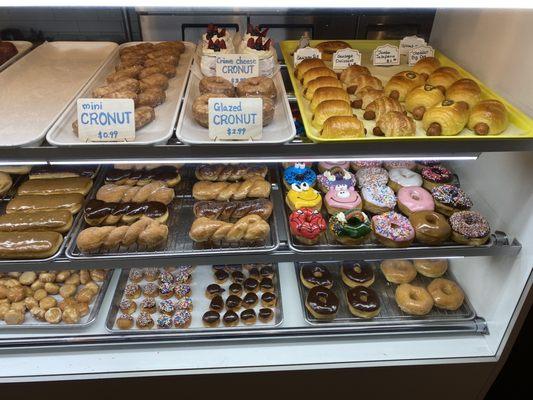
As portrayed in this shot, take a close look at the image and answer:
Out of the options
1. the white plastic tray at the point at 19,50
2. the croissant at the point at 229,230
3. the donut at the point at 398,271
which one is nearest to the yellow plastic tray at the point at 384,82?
the croissant at the point at 229,230

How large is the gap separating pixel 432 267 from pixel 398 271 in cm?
20

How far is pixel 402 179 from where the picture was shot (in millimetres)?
2396

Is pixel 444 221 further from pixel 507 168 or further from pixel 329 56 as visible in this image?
pixel 329 56

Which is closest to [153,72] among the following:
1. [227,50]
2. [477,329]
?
[227,50]

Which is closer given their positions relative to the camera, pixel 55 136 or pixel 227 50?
pixel 55 136

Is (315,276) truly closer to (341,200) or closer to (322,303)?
(322,303)

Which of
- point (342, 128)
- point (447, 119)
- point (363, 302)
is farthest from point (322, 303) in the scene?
point (447, 119)

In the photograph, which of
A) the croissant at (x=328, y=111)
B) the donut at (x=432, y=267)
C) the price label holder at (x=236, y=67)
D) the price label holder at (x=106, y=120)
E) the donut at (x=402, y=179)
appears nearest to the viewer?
the price label holder at (x=106, y=120)

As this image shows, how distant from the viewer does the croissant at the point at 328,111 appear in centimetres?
184

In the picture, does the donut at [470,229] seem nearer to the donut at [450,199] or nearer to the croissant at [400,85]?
the donut at [450,199]

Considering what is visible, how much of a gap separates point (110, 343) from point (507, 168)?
6.70 feet

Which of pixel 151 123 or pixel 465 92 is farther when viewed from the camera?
pixel 465 92

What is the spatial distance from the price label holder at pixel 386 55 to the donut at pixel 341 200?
711 mm

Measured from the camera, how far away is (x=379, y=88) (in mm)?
2105
